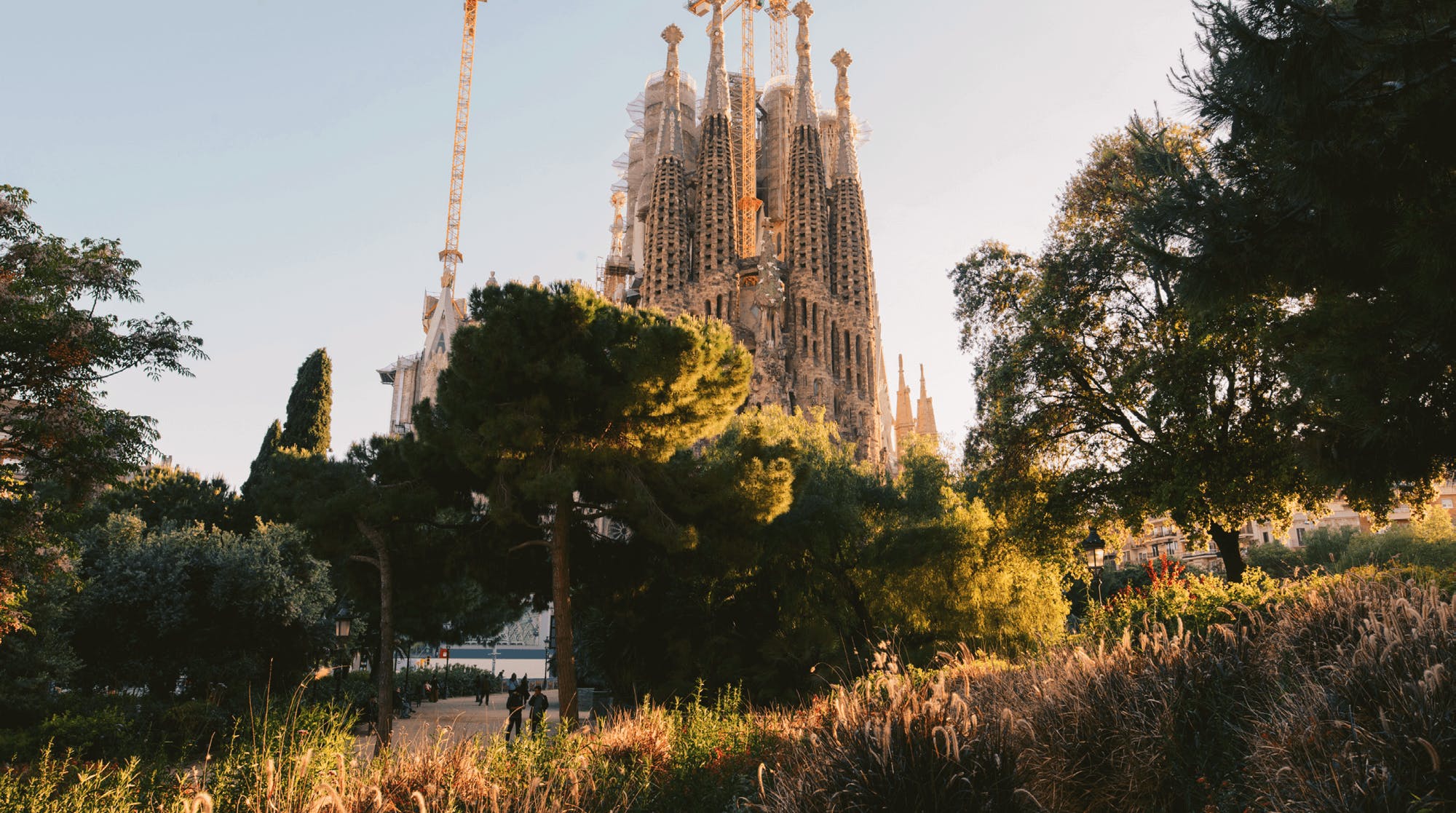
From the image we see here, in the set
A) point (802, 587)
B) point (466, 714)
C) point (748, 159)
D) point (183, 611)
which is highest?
point (748, 159)

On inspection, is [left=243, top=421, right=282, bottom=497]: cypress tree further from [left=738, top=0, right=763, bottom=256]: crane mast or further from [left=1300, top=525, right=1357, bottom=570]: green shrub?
[left=1300, top=525, right=1357, bottom=570]: green shrub

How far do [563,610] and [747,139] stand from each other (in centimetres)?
5829

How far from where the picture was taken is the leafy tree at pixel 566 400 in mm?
13891

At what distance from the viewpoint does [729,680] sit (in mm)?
16219

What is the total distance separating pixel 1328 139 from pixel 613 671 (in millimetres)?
15238

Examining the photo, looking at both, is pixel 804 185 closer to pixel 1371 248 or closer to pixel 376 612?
pixel 376 612

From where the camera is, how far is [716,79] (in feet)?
198

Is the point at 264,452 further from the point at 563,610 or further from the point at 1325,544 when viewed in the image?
the point at 1325,544

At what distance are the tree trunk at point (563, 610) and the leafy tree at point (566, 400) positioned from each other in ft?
0.07

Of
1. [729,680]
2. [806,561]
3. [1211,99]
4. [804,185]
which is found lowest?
[729,680]

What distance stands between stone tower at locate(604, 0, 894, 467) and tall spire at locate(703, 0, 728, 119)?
0.09m

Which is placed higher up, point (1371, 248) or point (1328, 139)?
point (1328, 139)

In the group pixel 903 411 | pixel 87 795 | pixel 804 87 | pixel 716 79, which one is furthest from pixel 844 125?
pixel 87 795

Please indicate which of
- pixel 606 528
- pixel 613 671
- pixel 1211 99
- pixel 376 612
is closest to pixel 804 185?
pixel 606 528
